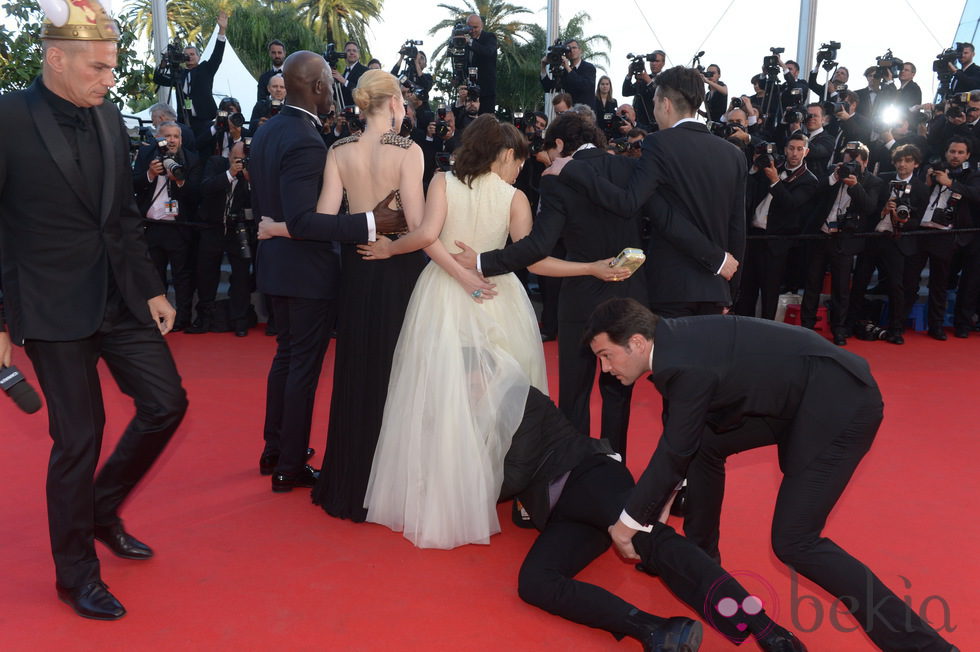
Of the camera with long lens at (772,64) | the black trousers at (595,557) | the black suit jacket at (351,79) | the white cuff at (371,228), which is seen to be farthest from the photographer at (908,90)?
the black trousers at (595,557)

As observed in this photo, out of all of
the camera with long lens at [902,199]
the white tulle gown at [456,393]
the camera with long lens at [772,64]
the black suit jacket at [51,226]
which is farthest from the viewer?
the camera with long lens at [772,64]

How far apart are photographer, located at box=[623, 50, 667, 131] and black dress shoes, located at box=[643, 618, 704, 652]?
6.07 metres

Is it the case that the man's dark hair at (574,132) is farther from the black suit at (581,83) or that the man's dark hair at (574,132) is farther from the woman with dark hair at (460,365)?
the black suit at (581,83)

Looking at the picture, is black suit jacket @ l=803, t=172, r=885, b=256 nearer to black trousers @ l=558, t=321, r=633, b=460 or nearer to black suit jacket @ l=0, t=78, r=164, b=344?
black trousers @ l=558, t=321, r=633, b=460

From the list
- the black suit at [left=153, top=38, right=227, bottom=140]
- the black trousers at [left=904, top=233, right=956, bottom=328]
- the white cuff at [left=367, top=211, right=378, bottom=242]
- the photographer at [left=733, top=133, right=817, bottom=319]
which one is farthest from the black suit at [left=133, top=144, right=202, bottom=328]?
the black trousers at [left=904, top=233, right=956, bottom=328]

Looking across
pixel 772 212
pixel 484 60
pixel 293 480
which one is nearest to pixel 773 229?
pixel 772 212

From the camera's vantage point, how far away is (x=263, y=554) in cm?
282

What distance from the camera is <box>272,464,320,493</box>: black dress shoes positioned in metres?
3.33

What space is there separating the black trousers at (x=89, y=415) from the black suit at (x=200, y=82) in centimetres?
546

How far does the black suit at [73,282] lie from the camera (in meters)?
2.29

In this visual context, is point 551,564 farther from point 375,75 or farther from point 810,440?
point 375,75

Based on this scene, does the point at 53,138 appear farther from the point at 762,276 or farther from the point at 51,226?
the point at 762,276

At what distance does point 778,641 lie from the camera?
2.14 metres

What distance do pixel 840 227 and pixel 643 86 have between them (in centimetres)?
250
